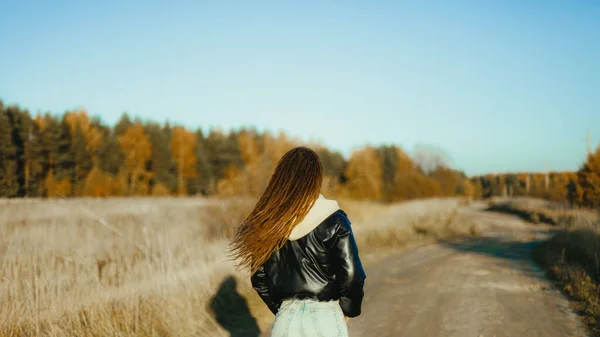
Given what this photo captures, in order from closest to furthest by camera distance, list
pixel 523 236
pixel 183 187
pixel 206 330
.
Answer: pixel 206 330, pixel 523 236, pixel 183 187

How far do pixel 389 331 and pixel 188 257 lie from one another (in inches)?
158

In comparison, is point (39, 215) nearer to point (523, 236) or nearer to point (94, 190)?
point (523, 236)

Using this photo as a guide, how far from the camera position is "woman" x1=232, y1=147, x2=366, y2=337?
2760 mm

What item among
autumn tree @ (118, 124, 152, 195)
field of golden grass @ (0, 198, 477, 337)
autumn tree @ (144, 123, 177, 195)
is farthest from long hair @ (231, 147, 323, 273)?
autumn tree @ (144, 123, 177, 195)

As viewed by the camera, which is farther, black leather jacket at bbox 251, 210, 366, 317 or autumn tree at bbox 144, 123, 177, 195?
autumn tree at bbox 144, 123, 177, 195

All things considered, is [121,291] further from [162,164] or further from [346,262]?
[162,164]

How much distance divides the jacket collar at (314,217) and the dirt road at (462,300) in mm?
3945

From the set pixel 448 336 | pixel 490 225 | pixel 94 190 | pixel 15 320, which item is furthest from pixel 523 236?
pixel 94 190

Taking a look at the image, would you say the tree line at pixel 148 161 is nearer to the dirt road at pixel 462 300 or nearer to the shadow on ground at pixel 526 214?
the shadow on ground at pixel 526 214

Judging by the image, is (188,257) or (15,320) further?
(188,257)

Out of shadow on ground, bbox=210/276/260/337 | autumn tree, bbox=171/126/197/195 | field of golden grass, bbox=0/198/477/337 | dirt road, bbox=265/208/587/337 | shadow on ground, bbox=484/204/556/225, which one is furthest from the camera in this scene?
autumn tree, bbox=171/126/197/195

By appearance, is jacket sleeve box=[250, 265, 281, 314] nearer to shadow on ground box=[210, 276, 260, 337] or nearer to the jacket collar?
the jacket collar

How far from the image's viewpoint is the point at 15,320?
4.76 m

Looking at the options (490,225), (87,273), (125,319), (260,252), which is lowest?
(490,225)
